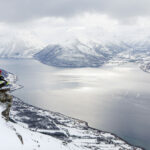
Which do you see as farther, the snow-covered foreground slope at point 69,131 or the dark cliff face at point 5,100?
the snow-covered foreground slope at point 69,131

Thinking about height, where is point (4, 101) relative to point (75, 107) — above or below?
above

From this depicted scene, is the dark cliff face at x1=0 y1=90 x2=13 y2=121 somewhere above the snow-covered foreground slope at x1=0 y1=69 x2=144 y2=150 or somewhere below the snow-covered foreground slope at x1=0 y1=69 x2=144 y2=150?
above

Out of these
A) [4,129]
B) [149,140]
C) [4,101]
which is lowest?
[149,140]

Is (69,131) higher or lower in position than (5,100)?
lower

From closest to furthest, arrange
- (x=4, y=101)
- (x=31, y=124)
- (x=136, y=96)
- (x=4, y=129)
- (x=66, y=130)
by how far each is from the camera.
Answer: (x=4, y=129) → (x=4, y=101) → (x=66, y=130) → (x=31, y=124) → (x=136, y=96)

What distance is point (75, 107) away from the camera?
16262 centimetres

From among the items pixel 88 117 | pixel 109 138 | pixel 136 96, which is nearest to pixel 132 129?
pixel 109 138

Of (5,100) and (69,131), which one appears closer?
(5,100)

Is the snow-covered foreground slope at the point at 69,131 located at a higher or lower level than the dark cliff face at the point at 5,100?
lower

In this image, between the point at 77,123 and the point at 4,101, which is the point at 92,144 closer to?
the point at 77,123

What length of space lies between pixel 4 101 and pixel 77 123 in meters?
89.0

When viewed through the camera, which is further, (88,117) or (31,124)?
(88,117)

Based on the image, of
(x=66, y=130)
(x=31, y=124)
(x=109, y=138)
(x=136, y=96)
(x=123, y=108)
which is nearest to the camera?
(x=109, y=138)

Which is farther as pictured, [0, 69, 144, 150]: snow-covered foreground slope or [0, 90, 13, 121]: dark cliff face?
[0, 69, 144, 150]: snow-covered foreground slope
